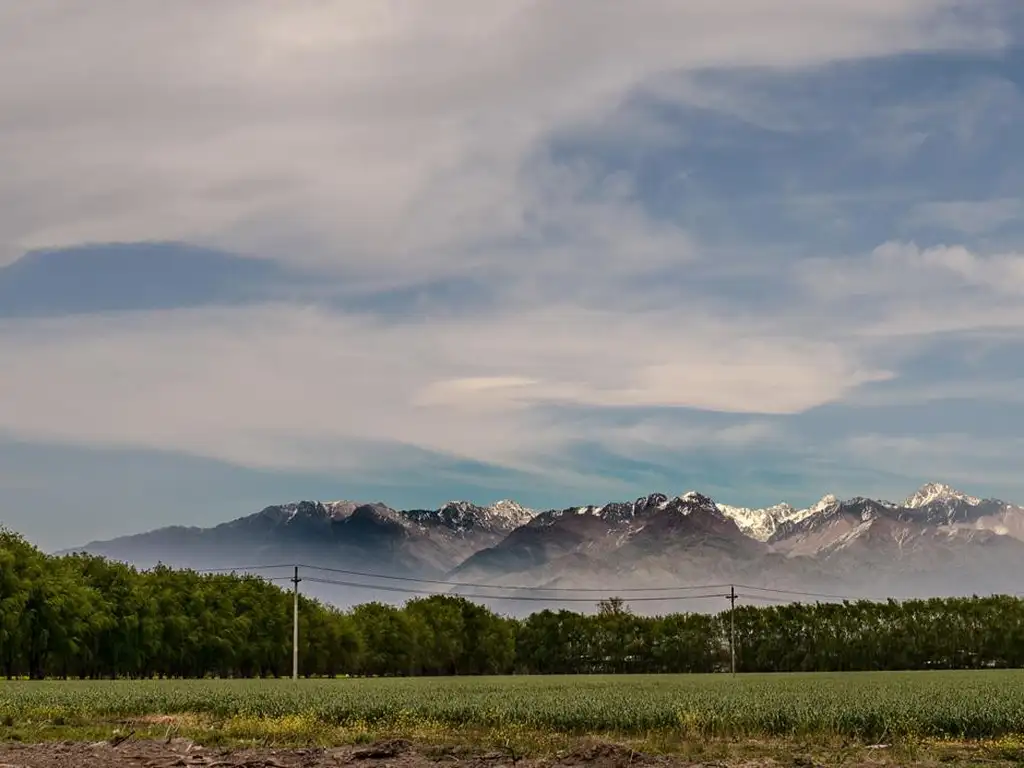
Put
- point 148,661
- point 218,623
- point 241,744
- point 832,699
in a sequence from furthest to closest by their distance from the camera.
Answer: point 218,623 → point 148,661 → point 832,699 → point 241,744

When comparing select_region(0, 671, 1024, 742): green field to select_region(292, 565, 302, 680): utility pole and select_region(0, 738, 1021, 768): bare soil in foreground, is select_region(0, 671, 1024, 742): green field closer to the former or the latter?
select_region(0, 738, 1021, 768): bare soil in foreground

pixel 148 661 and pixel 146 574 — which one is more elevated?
pixel 146 574

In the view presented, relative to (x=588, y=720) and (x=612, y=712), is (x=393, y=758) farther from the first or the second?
(x=612, y=712)

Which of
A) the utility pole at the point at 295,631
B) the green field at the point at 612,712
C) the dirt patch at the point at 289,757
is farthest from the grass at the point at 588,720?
the utility pole at the point at 295,631

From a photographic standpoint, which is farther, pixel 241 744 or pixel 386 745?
pixel 241 744

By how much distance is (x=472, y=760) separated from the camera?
3684 cm

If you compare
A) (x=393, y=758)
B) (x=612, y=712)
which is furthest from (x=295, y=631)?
(x=393, y=758)

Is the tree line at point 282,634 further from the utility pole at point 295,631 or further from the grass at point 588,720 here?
the grass at point 588,720

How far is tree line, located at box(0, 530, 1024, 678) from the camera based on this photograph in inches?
5123

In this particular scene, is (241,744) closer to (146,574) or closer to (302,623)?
(146,574)

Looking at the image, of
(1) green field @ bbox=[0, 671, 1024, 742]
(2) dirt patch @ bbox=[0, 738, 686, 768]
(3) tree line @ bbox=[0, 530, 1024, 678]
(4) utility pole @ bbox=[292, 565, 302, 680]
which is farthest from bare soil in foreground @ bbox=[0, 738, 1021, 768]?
(3) tree line @ bbox=[0, 530, 1024, 678]

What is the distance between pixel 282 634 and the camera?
164000 millimetres

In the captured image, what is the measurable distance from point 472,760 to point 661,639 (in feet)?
547

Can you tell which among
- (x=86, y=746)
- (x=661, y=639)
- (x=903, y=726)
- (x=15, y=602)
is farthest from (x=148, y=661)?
(x=903, y=726)
